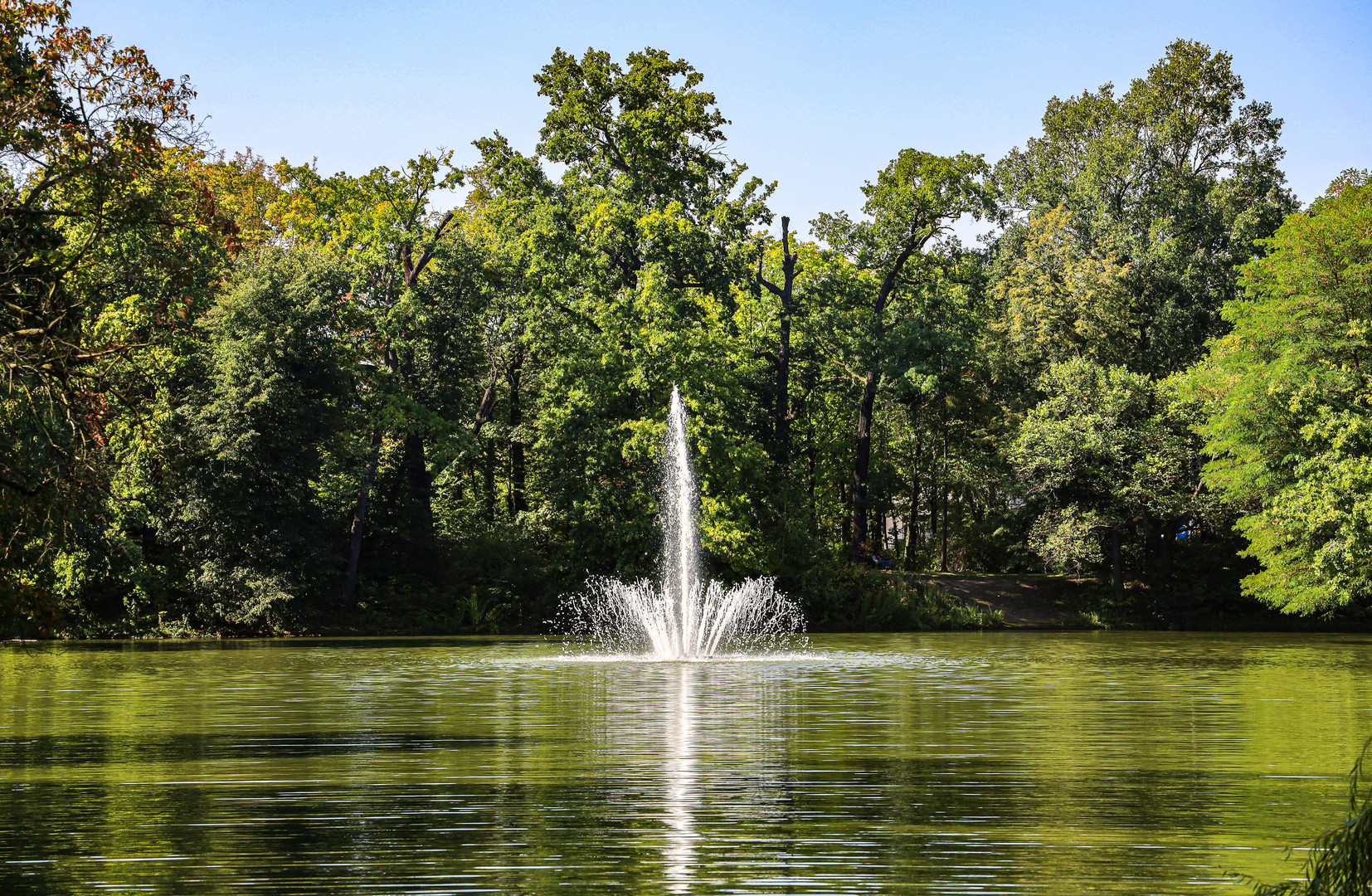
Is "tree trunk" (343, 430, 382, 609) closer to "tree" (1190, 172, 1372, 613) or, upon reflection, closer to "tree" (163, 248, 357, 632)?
"tree" (163, 248, 357, 632)

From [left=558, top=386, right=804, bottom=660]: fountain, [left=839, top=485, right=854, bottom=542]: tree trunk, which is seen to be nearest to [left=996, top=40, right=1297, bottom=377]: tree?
[left=839, top=485, right=854, bottom=542]: tree trunk

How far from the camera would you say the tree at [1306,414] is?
136ft

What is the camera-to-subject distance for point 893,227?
5650 centimetres

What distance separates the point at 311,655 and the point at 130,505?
26.6ft

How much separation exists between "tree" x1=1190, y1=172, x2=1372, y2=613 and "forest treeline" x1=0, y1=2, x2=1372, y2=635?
0.44 ft

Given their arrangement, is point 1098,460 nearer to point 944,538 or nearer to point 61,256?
point 944,538

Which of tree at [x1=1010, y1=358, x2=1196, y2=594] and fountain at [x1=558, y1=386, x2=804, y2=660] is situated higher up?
tree at [x1=1010, y1=358, x2=1196, y2=594]

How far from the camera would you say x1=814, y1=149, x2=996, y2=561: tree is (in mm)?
55250

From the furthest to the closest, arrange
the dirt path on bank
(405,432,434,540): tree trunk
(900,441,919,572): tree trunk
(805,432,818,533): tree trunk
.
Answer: (900,441,919,572): tree trunk
(805,432,818,533): tree trunk
the dirt path on bank
(405,432,434,540): tree trunk

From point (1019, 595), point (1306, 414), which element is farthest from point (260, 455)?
point (1306, 414)

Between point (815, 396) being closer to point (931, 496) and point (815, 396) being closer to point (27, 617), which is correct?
point (931, 496)

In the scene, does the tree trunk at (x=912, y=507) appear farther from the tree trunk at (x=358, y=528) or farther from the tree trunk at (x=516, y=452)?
the tree trunk at (x=358, y=528)

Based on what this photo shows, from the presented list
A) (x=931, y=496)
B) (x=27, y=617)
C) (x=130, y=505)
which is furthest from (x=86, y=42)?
(x=931, y=496)

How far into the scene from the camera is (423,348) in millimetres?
50344
